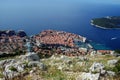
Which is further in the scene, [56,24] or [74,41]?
[56,24]

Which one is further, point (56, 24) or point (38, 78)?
point (56, 24)

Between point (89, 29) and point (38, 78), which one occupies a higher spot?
point (38, 78)

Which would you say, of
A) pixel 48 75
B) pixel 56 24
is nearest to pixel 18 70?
pixel 48 75

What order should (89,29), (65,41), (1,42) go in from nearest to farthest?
(1,42), (65,41), (89,29)

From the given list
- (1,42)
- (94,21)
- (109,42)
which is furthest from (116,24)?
(1,42)

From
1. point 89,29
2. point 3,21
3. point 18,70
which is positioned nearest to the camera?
point 18,70

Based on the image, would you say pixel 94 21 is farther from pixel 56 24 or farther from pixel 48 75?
pixel 48 75

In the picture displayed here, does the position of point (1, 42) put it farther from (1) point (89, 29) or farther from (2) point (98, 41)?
(1) point (89, 29)

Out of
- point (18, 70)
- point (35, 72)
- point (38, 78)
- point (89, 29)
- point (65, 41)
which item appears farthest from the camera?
point (89, 29)

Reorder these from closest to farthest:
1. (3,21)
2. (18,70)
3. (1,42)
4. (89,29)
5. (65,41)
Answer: (18,70), (1,42), (65,41), (89,29), (3,21)
